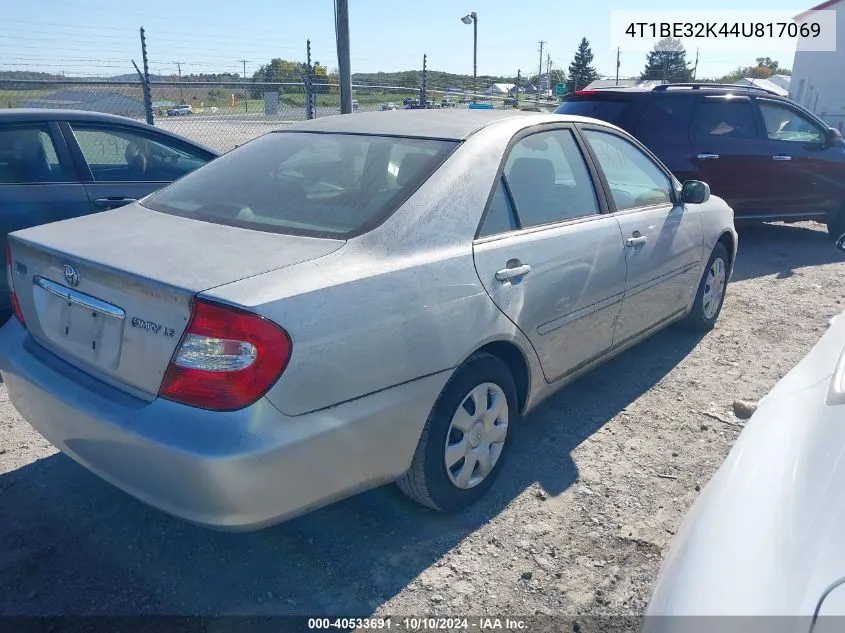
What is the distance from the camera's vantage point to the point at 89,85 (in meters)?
10.2

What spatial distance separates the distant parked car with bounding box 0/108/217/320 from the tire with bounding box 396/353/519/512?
3168 millimetres

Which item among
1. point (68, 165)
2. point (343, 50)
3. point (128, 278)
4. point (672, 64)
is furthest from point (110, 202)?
point (672, 64)

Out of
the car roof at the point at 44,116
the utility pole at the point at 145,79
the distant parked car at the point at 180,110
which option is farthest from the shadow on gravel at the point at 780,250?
the distant parked car at the point at 180,110

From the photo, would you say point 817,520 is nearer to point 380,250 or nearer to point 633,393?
point 380,250

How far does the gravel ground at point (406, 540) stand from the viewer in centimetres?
239

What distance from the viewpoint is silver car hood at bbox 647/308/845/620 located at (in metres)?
1.22

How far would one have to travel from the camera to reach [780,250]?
8.03 m

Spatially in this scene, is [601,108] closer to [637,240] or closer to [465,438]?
[637,240]

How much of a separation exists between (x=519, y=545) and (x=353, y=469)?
82cm

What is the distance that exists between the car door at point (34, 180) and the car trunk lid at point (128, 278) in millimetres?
1998

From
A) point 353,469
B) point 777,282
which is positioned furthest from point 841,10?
point 353,469

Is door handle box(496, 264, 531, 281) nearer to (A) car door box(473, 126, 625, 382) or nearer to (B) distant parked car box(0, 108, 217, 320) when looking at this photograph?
(A) car door box(473, 126, 625, 382)

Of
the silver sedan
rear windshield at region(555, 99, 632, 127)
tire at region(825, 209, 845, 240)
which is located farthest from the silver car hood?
tire at region(825, 209, 845, 240)

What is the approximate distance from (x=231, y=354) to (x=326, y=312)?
0.31 meters
